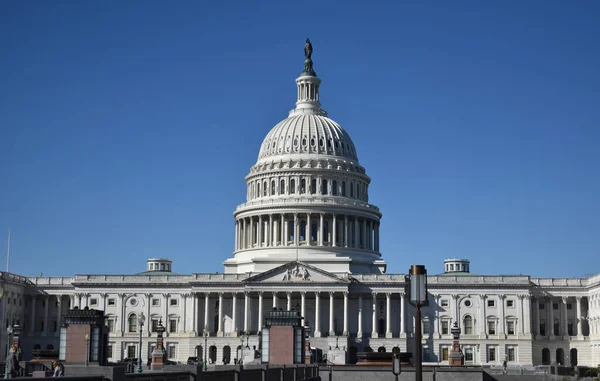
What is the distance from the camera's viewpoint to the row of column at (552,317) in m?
148

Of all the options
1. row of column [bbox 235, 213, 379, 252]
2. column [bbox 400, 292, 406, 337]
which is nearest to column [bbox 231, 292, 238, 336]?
row of column [bbox 235, 213, 379, 252]

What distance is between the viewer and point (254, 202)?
520ft

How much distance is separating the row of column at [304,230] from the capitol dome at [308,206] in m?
0.14

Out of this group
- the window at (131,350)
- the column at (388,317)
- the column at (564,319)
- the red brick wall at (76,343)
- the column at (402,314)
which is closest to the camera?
the red brick wall at (76,343)

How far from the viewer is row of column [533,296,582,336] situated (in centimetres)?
14812

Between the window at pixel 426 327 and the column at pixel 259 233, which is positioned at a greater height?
the column at pixel 259 233

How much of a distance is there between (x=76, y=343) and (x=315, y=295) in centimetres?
6942

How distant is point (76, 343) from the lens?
248 ft

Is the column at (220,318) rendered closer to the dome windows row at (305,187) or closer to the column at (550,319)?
the dome windows row at (305,187)

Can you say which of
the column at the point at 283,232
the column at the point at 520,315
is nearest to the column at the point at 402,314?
the column at the point at 520,315

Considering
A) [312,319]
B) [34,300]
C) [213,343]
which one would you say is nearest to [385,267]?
[312,319]

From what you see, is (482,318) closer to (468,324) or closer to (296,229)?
(468,324)

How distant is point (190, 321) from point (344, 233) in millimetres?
28221

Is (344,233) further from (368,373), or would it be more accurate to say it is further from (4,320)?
(368,373)
